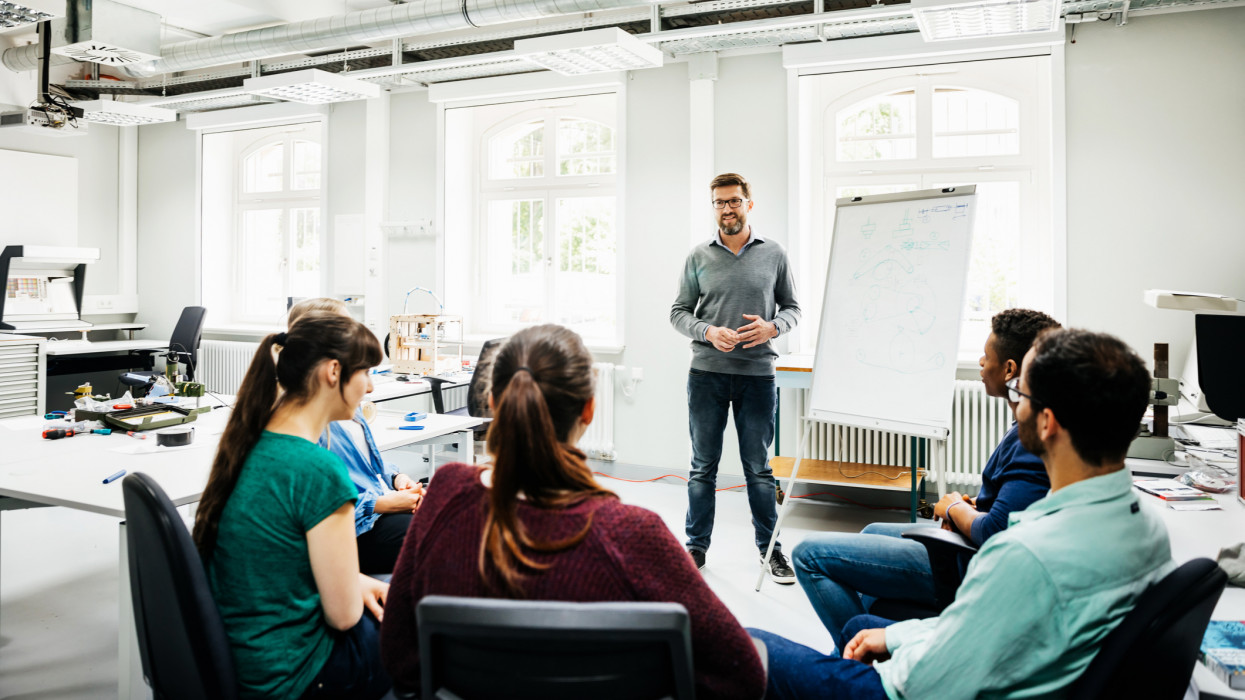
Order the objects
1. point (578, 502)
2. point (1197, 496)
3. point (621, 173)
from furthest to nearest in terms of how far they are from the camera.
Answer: point (621, 173) → point (1197, 496) → point (578, 502)

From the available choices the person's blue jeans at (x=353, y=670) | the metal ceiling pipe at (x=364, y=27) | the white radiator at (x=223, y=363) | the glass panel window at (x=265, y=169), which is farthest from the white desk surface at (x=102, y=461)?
the glass panel window at (x=265, y=169)

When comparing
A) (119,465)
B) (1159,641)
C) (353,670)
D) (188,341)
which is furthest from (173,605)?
(188,341)

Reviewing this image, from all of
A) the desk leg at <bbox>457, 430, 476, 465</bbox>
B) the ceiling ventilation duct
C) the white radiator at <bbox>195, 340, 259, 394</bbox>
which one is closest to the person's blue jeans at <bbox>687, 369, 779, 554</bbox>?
the desk leg at <bbox>457, 430, 476, 465</bbox>

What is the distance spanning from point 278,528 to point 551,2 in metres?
3.15

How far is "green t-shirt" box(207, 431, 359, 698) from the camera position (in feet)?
4.65

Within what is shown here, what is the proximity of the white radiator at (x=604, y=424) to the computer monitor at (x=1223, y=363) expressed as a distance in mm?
3177

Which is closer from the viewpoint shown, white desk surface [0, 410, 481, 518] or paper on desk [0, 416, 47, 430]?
white desk surface [0, 410, 481, 518]

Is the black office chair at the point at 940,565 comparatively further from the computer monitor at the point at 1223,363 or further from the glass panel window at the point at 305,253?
the glass panel window at the point at 305,253

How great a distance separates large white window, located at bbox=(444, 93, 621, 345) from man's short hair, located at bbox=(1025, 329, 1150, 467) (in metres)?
Answer: 4.06

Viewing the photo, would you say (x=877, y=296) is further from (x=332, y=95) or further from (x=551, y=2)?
(x=332, y=95)

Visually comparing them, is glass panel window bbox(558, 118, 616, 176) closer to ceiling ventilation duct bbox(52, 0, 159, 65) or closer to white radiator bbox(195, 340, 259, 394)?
ceiling ventilation duct bbox(52, 0, 159, 65)

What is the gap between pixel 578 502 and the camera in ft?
3.59

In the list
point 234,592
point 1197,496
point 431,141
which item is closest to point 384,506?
point 234,592

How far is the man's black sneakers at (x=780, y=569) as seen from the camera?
331 centimetres
